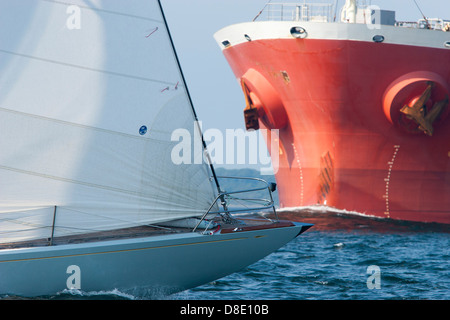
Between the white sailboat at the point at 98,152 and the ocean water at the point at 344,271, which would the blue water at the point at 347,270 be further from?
the white sailboat at the point at 98,152

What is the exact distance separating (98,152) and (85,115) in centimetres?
62

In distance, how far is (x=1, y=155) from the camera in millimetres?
10523

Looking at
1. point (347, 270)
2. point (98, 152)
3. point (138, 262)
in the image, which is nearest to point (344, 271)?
point (347, 270)

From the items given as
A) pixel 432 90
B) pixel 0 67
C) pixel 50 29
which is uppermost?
pixel 432 90

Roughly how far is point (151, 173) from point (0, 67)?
9.37 ft

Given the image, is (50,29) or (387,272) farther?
(387,272)

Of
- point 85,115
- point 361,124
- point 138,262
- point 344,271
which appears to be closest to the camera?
point 138,262

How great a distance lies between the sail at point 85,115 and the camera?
10609mm

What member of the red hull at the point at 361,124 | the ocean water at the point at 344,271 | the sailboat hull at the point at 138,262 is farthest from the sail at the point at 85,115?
the red hull at the point at 361,124

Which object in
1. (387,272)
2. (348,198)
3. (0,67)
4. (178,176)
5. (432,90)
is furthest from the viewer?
(348,198)

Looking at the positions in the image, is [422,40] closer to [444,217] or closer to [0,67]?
[444,217]

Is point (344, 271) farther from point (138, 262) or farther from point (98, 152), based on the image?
point (98, 152)

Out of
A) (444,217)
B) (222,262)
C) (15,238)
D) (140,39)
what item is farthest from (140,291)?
(444,217)

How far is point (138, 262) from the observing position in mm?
10664
